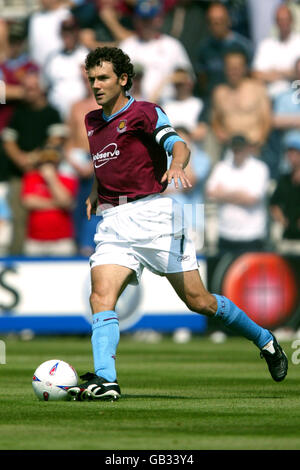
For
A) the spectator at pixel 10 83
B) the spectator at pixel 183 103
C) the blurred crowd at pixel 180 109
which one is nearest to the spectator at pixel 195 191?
the blurred crowd at pixel 180 109

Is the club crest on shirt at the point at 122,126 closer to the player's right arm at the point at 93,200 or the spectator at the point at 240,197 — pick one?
the player's right arm at the point at 93,200

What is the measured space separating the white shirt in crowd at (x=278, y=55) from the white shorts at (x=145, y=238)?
980 cm

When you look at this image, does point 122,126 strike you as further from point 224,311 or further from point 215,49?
point 215,49

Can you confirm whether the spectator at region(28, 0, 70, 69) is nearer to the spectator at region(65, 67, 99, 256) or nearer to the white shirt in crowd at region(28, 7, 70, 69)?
the white shirt in crowd at region(28, 7, 70, 69)

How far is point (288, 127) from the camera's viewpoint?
17.4 metres

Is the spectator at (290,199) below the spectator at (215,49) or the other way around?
below

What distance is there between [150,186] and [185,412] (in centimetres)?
199

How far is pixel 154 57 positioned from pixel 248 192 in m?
2.88

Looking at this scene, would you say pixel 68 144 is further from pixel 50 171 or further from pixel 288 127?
pixel 288 127

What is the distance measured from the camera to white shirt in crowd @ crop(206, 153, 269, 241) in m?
16.8

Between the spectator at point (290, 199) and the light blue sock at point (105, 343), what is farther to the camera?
the spectator at point (290, 199)

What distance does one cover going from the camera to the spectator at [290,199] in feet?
55.2

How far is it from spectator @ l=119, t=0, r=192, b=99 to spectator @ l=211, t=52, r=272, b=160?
90 cm

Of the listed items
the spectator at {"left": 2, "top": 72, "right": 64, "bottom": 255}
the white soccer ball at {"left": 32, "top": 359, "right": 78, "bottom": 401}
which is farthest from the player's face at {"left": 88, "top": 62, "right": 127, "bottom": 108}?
the spectator at {"left": 2, "top": 72, "right": 64, "bottom": 255}
